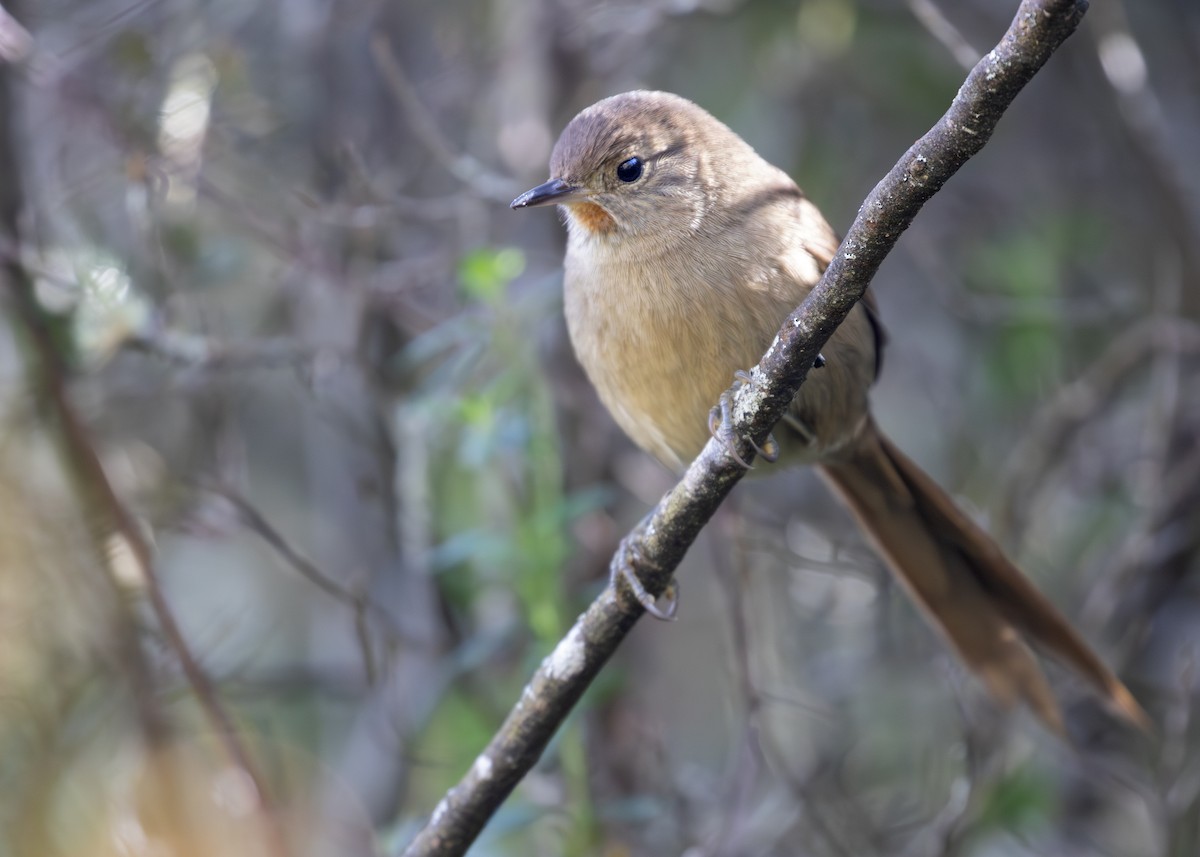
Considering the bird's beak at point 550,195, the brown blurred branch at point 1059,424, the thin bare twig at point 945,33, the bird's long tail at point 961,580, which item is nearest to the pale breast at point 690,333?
the bird's beak at point 550,195

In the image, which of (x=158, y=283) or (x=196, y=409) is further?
(x=196, y=409)

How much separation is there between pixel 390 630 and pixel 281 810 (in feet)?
2.27

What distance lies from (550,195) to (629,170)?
0.74 ft

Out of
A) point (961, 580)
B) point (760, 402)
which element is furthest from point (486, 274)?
point (961, 580)

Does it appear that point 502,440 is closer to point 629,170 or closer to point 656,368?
point 656,368

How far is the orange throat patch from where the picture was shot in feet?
10.7

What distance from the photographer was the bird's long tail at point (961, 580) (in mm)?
3369

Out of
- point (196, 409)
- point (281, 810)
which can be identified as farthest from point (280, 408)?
point (281, 810)

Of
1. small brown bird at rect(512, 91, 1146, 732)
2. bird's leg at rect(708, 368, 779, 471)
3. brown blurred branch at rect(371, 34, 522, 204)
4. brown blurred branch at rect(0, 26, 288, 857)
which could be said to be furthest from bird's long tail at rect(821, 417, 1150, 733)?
brown blurred branch at rect(0, 26, 288, 857)

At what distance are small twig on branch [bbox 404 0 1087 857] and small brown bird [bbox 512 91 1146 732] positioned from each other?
45cm

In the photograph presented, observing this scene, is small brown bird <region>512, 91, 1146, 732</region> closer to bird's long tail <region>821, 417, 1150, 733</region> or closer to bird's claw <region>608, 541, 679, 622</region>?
bird's long tail <region>821, 417, 1150, 733</region>

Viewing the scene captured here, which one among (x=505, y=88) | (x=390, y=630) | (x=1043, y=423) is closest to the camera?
(x=390, y=630)

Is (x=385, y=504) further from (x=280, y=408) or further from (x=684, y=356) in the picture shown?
(x=684, y=356)

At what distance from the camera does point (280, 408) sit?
203 inches
